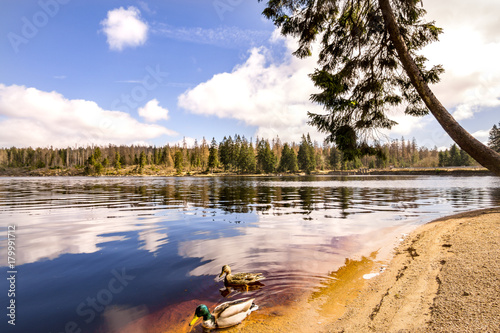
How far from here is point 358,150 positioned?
11.4 metres

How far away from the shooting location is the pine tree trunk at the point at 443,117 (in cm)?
791

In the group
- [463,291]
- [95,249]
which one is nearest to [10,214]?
[95,249]

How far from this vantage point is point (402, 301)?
567 cm

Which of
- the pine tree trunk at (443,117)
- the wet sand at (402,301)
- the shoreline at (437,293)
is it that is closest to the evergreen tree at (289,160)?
the pine tree trunk at (443,117)

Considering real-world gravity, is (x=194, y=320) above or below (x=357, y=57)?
below

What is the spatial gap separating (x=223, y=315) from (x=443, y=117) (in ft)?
30.3

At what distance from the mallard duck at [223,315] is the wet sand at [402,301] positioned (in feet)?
0.53

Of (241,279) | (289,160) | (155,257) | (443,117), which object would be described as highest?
(289,160)

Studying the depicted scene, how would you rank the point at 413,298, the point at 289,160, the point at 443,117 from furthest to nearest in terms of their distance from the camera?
1. the point at 289,160
2. the point at 443,117
3. the point at 413,298

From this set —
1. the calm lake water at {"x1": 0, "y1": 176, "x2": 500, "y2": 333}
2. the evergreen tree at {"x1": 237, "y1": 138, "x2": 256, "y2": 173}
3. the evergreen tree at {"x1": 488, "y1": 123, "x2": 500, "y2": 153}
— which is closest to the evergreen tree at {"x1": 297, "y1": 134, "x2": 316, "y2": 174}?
the evergreen tree at {"x1": 237, "y1": 138, "x2": 256, "y2": 173}

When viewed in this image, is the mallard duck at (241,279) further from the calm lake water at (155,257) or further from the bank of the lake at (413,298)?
the bank of the lake at (413,298)

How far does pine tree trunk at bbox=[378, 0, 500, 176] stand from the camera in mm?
7914

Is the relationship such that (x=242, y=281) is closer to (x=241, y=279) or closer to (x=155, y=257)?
(x=241, y=279)

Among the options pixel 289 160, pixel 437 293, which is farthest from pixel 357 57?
pixel 289 160
